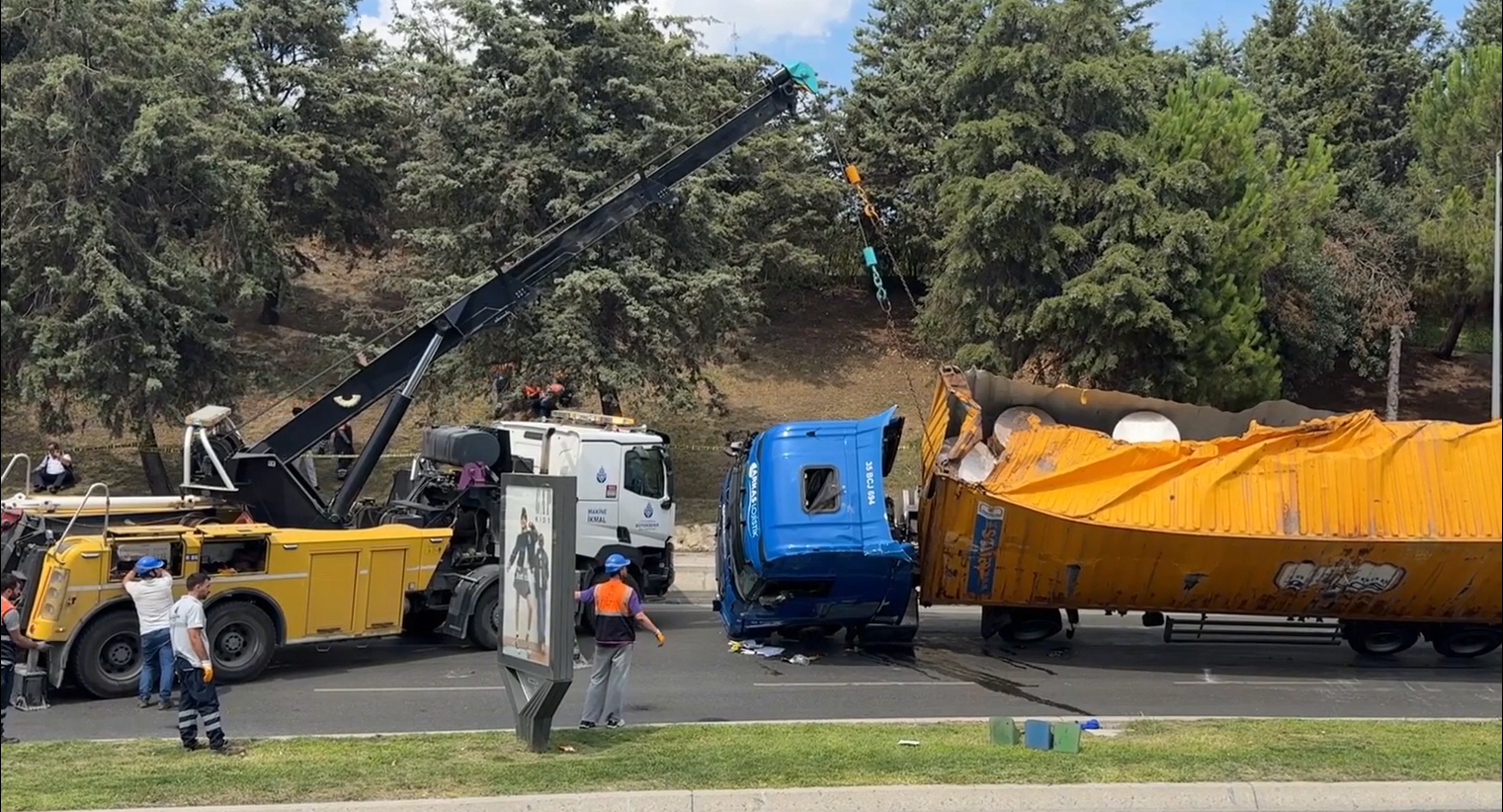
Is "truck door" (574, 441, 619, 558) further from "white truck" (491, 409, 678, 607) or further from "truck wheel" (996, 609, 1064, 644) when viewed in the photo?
"truck wheel" (996, 609, 1064, 644)

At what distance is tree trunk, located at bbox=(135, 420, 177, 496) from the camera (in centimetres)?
2475

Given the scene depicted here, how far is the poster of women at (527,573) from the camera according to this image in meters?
9.65

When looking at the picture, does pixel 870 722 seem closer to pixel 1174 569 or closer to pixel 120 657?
pixel 1174 569

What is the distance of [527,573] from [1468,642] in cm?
978

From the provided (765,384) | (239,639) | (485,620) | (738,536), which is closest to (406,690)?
(239,639)

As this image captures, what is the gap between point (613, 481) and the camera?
16.4 metres

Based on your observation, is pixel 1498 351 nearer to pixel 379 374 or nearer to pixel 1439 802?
pixel 1439 802

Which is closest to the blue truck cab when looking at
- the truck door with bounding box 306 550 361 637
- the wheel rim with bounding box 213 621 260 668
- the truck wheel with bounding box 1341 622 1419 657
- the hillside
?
the truck door with bounding box 306 550 361 637

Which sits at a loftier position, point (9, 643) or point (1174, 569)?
point (1174, 569)

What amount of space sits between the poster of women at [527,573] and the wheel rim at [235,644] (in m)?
4.26

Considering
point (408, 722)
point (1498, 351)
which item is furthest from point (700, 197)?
point (1498, 351)

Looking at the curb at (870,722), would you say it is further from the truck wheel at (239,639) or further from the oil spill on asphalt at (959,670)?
the truck wheel at (239,639)

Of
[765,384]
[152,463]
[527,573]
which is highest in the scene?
[765,384]

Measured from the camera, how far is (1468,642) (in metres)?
13.4
